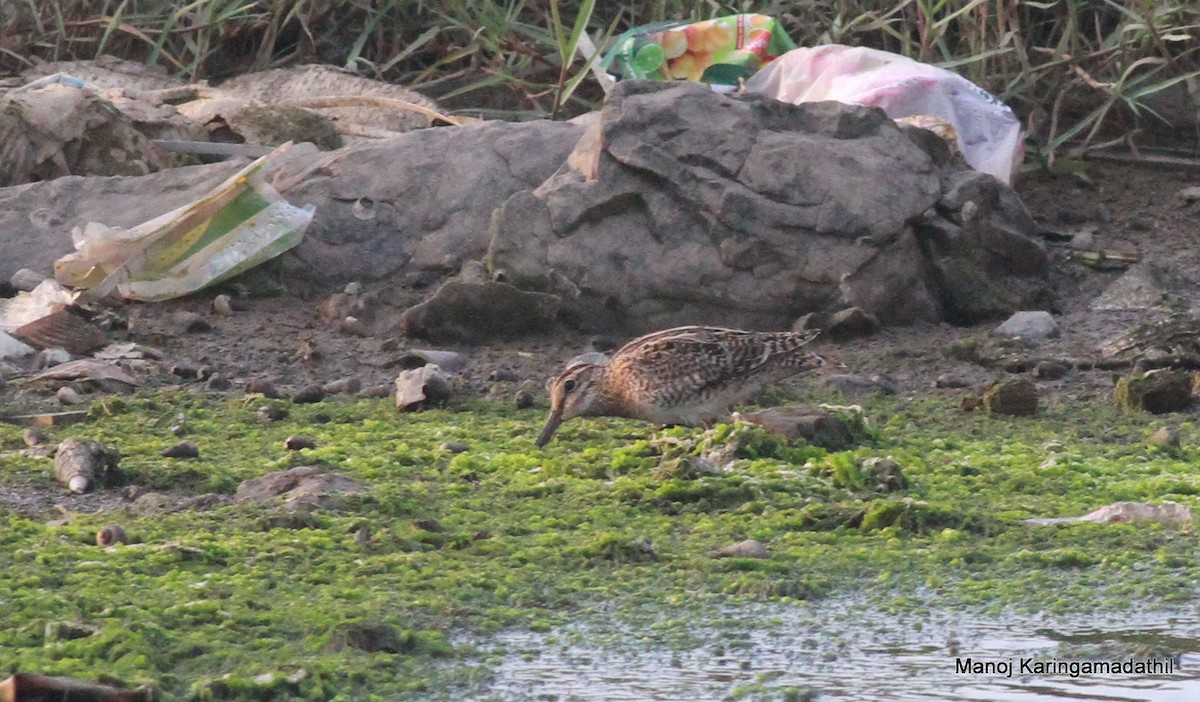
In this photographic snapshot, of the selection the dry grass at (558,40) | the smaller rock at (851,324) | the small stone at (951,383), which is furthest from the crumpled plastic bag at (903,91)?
the small stone at (951,383)

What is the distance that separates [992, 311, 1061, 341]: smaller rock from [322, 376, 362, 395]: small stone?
260 cm

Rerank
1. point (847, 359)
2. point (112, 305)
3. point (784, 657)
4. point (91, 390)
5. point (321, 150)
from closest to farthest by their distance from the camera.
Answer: point (784, 657), point (91, 390), point (847, 359), point (112, 305), point (321, 150)

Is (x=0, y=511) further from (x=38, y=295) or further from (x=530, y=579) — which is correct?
(x=38, y=295)

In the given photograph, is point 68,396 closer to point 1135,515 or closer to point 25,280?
point 25,280

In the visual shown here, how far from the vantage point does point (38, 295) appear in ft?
25.5

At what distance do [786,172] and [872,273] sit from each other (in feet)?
1.80

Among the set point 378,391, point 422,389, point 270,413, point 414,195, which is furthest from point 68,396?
point 414,195

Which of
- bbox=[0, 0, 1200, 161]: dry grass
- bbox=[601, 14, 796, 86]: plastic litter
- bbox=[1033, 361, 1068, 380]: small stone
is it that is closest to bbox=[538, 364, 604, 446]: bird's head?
bbox=[1033, 361, 1068, 380]: small stone

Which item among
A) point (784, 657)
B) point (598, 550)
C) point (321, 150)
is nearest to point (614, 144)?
point (321, 150)

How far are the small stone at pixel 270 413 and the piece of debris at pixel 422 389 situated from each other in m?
0.43

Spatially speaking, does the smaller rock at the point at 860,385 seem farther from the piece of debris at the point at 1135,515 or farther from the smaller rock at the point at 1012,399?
the piece of debris at the point at 1135,515

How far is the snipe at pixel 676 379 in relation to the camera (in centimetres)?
624

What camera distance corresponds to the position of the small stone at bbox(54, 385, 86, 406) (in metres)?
6.70

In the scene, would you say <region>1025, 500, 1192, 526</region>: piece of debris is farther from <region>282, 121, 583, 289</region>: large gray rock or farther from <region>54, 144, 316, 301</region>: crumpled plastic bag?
<region>54, 144, 316, 301</region>: crumpled plastic bag
